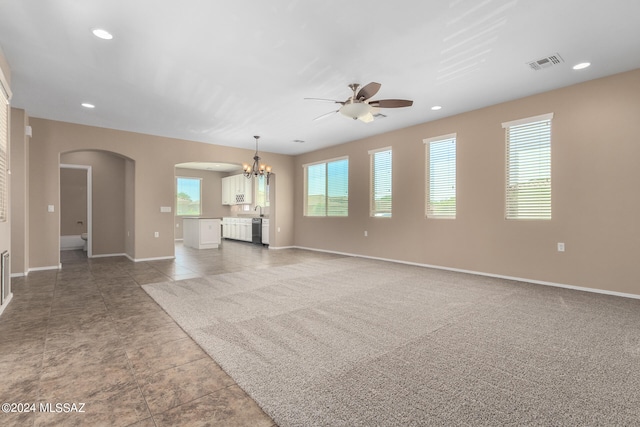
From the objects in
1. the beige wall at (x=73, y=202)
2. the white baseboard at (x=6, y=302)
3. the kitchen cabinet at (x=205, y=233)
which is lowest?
the white baseboard at (x=6, y=302)

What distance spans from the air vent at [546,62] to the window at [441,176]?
1.89 m

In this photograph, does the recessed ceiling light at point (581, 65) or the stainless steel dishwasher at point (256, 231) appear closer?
the recessed ceiling light at point (581, 65)

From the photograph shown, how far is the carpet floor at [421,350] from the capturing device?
1661 millimetres

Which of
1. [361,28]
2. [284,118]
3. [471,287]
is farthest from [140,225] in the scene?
[471,287]

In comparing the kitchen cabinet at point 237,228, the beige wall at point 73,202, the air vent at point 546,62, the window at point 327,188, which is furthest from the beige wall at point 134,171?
the air vent at point 546,62

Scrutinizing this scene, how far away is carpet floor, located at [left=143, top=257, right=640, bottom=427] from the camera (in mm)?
1661

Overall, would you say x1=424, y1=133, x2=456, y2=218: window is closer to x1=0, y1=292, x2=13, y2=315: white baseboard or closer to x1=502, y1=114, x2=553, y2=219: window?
x1=502, y1=114, x2=553, y2=219: window

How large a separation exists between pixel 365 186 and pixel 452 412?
593 cm

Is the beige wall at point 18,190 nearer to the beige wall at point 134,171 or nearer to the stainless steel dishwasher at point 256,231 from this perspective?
the beige wall at point 134,171

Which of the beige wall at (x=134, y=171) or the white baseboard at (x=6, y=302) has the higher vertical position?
the beige wall at (x=134, y=171)

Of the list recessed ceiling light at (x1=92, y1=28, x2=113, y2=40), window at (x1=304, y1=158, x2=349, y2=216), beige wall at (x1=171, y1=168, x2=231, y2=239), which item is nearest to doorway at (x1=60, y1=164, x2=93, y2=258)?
beige wall at (x1=171, y1=168, x2=231, y2=239)

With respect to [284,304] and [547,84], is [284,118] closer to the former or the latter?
[284,304]

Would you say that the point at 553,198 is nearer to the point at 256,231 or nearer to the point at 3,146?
the point at 3,146

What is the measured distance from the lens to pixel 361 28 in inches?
115
